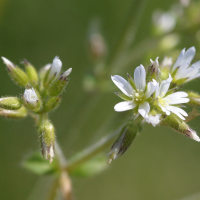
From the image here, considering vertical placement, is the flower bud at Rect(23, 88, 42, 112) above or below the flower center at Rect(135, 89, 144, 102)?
above

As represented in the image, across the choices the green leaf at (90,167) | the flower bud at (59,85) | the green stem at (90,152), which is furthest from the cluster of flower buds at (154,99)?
the green leaf at (90,167)

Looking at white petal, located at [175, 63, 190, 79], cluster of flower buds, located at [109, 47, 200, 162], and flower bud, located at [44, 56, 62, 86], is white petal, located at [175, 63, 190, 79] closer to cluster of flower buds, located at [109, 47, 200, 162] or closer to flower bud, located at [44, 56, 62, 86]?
cluster of flower buds, located at [109, 47, 200, 162]

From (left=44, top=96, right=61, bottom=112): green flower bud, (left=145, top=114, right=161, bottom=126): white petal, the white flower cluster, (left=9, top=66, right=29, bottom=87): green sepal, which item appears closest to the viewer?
(left=145, top=114, right=161, bottom=126): white petal

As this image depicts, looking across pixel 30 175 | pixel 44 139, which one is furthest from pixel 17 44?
pixel 44 139

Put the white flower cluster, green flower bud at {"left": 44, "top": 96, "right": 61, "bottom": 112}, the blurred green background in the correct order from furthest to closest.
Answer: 1. the blurred green background
2. green flower bud at {"left": 44, "top": 96, "right": 61, "bottom": 112}
3. the white flower cluster

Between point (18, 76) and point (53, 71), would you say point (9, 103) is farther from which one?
point (53, 71)

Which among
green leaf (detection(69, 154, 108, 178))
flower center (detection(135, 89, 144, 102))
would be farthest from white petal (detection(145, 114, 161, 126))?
green leaf (detection(69, 154, 108, 178))

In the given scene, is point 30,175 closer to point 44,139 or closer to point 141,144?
point 141,144
